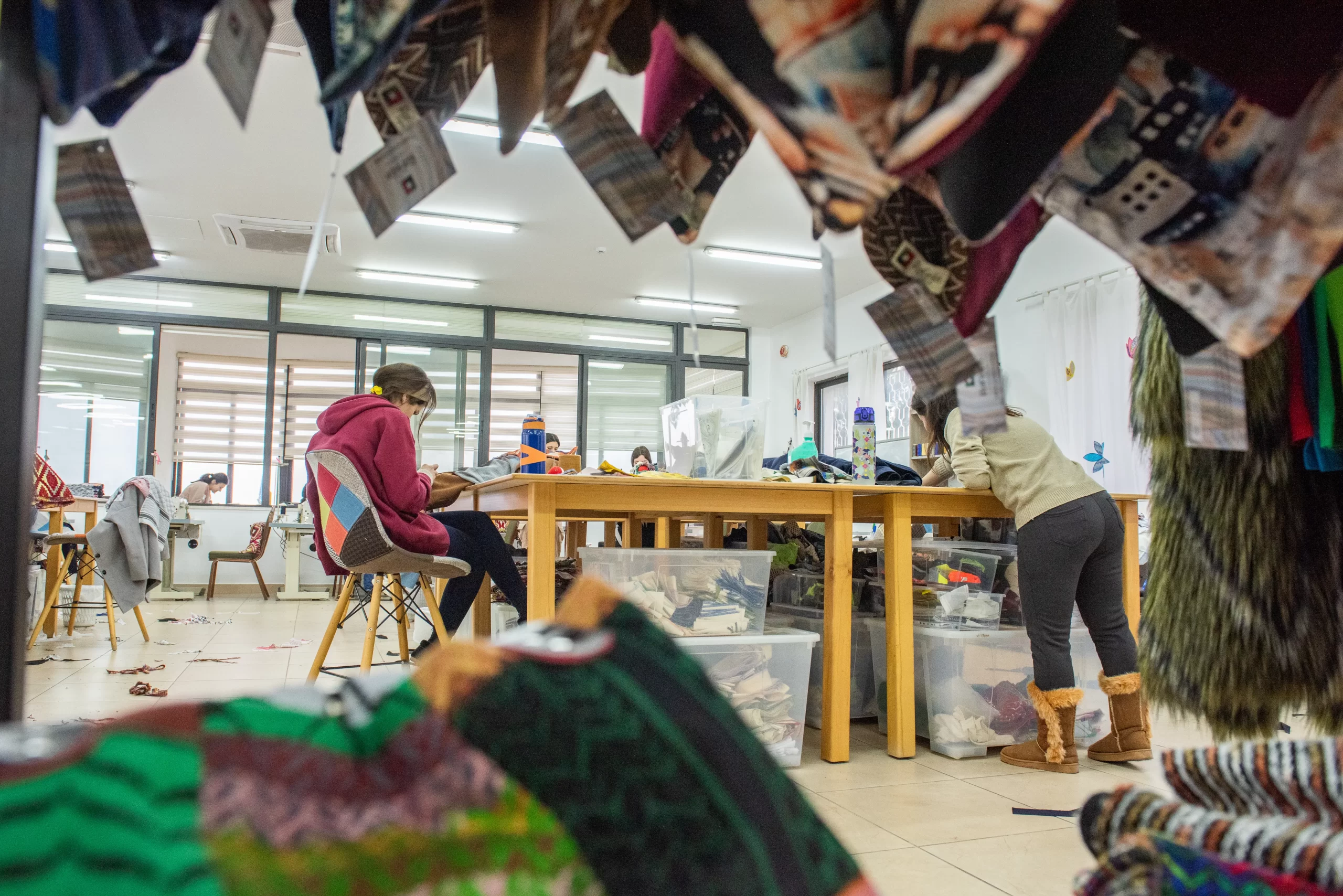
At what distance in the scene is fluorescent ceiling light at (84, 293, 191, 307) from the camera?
23.6 feet

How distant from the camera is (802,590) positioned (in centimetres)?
295

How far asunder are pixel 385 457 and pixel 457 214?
3816 mm

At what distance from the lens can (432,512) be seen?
3.14 metres

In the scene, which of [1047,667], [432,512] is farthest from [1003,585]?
[432,512]

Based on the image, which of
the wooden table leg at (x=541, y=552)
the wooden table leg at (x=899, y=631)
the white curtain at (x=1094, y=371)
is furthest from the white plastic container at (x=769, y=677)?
the white curtain at (x=1094, y=371)

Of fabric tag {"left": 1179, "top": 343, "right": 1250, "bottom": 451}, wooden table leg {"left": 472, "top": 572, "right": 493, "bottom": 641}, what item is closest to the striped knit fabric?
fabric tag {"left": 1179, "top": 343, "right": 1250, "bottom": 451}

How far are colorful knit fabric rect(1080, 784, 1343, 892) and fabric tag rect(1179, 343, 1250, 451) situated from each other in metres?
0.30

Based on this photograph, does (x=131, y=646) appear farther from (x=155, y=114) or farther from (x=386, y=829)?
(x=386, y=829)

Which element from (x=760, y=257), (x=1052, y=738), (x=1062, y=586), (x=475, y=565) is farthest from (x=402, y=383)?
(x=760, y=257)

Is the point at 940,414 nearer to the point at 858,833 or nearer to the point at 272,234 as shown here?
the point at 858,833

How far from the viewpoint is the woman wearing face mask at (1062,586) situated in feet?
7.25

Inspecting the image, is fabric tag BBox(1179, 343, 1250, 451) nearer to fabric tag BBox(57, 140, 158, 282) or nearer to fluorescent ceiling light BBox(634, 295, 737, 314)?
fabric tag BBox(57, 140, 158, 282)

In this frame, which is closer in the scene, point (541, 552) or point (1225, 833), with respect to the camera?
point (1225, 833)

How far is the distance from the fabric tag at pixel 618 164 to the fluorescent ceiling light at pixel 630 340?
26.3 feet
